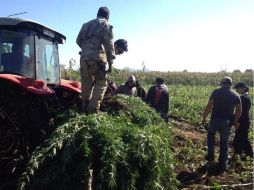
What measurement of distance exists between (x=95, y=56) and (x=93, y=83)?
427 millimetres

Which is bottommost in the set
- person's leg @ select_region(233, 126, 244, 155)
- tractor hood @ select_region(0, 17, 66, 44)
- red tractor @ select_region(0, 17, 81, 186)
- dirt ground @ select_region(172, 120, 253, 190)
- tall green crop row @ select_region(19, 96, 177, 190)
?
dirt ground @ select_region(172, 120, 253, 190)

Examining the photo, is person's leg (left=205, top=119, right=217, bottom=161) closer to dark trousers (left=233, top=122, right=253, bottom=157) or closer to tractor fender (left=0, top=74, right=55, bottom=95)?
dark trousers (left=233, top=122, right=253, bottom=157)

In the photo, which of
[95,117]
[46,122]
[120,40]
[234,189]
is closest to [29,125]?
[46,122]

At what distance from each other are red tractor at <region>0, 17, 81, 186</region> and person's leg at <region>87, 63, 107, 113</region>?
0.45 metres

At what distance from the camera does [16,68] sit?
5582mm

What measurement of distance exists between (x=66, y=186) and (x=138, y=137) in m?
0.97

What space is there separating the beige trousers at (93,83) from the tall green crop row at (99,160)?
78 centimetres

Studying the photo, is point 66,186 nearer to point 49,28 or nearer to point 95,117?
point 95,117

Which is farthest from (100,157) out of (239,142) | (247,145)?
(247,145)

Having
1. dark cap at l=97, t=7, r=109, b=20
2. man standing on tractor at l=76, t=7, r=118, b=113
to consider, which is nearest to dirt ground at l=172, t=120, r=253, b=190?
man standing on tractor at l=76, t=7, r=118, b=113

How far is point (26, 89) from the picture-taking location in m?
5.03

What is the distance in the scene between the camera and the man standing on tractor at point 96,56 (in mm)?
5855

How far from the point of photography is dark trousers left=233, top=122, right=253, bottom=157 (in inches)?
358

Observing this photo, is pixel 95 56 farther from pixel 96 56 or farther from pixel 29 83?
pixel 29 83
